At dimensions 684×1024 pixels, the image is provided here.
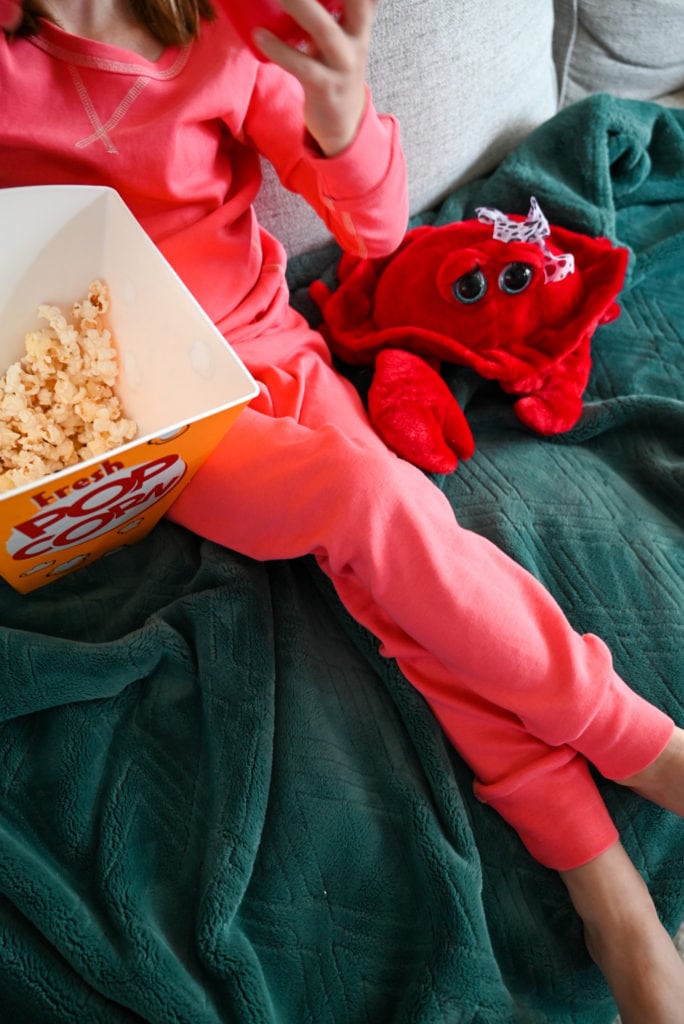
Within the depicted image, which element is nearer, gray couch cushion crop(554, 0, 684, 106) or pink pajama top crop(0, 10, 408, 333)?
pink pajama top crop(0, 10, 408, 333)

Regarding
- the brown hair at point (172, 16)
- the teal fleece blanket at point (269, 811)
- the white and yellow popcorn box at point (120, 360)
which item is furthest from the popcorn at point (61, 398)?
the brown hair at point (172, 16)

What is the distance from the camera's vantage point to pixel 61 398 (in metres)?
0.73

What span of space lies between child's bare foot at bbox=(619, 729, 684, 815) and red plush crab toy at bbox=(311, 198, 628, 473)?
0.34 m

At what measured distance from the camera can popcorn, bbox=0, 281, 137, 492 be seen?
70cm

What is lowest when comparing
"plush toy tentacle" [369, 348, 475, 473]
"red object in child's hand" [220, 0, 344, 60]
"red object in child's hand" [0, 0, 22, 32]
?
"plush toy tentacle" [369, 348, 475, 473]

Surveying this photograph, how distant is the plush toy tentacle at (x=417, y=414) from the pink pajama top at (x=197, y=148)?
128 mm

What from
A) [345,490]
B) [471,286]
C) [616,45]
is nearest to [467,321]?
[471,286]

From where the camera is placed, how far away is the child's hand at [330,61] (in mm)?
593

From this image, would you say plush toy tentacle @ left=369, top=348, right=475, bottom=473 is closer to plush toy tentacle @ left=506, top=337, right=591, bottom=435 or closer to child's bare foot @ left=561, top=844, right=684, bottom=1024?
plush toy tentacle @ left=506, top=337, right=591, bottom=435

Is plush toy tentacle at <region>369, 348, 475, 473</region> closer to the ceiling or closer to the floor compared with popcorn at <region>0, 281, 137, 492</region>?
closer to the floor

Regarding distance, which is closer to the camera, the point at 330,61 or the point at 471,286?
the point at 330,61

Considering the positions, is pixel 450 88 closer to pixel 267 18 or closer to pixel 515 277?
pixel 515 277

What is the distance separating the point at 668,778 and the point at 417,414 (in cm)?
42

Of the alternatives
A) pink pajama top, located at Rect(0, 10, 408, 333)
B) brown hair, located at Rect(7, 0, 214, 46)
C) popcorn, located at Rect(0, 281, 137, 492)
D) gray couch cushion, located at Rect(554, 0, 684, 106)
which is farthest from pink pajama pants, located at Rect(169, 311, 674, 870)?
gray couch cushion, located at Rect(554, 0, 684, 106)
